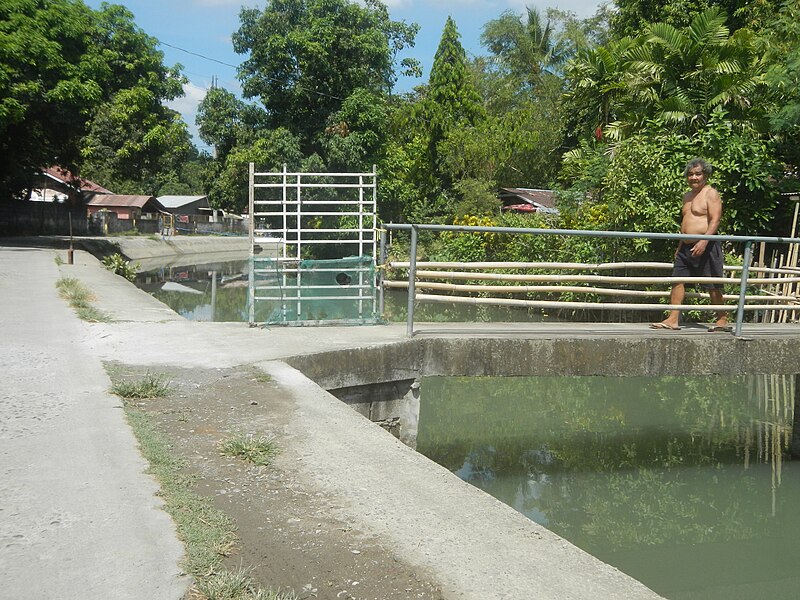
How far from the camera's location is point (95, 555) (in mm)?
2758

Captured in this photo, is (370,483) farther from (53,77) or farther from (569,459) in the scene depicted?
(53,77)

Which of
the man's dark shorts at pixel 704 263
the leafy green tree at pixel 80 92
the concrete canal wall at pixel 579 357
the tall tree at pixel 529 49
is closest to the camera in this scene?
the concrete canal wall at pixel 579 357

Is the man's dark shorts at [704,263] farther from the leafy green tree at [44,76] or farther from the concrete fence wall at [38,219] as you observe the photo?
the concrete fence wall at [38,219]

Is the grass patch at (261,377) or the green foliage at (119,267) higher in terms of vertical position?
the grass patch at (261,377)

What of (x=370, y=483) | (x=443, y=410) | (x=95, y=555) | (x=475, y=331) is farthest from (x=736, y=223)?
(x=95, y=555)

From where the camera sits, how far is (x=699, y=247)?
7309 millimetres

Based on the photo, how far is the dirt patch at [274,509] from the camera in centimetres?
267

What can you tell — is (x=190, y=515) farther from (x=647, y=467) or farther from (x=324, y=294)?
(x=324, y=294)

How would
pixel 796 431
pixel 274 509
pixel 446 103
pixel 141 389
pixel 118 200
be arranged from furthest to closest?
pixel 118 200, pixel 446 103, pixel 796 431, pixel 141 389, pixel 274 509

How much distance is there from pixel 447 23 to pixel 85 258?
1641 cm

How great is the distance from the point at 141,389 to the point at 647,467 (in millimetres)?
5287

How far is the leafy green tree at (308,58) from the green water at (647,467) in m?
Result: 18.0

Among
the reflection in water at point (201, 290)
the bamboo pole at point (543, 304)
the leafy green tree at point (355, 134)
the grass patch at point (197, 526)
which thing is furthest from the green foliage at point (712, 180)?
the leafy green tree at point (355, 134)

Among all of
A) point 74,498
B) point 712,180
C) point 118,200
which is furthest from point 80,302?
point 118,200
